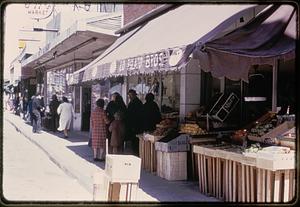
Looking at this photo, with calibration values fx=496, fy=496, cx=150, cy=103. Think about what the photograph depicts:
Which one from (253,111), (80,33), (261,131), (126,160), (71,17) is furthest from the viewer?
(71,17)

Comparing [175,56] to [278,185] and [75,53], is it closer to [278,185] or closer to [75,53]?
[278,185]

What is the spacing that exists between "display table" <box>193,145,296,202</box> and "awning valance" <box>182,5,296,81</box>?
122 centimetres

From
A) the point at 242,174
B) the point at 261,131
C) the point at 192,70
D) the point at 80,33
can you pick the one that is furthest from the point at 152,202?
the point at 80,33

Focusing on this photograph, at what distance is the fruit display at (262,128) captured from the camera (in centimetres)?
784

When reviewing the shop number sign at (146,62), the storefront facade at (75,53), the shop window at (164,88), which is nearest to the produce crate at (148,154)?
the shop number sign at (146,62)

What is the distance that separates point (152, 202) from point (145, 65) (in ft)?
7.37

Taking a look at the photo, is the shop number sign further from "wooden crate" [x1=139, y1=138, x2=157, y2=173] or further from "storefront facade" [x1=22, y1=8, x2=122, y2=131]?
"storefront facade" [x1=22, y1=8, x2=122, y2=131]

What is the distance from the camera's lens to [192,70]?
36.9 ft

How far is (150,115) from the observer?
11.4 m

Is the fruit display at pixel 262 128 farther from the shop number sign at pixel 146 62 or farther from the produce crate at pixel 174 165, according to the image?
the shop number sign at pixel 146 62

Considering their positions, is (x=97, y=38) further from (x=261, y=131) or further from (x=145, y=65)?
(x=261, y=131)

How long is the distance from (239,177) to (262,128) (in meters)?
1.23

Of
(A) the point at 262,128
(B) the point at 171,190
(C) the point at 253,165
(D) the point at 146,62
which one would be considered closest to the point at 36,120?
(B) the point at 171,190

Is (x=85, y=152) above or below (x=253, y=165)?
below
